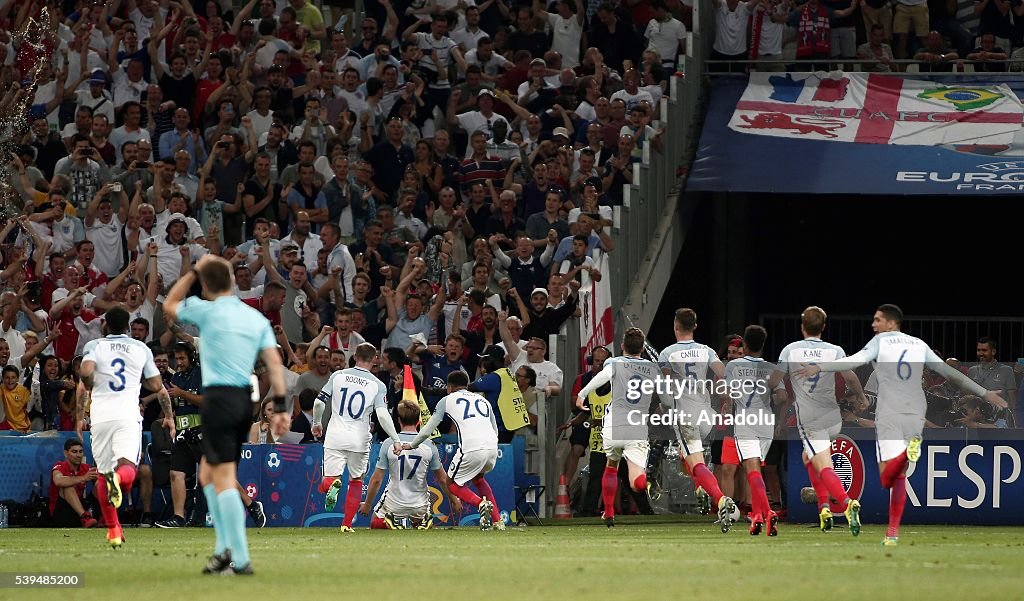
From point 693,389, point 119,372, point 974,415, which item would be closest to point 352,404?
point 693,389

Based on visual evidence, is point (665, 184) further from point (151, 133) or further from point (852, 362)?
point (852, 362)

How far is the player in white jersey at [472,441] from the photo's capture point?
1844 cm

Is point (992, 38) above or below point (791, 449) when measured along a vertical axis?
above

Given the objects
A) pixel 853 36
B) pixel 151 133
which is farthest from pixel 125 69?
pixel 853 36

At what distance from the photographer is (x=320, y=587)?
979 cm

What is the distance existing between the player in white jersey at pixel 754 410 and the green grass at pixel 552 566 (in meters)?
0.55

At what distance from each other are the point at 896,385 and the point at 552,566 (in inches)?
197

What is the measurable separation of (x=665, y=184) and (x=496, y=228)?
328cm

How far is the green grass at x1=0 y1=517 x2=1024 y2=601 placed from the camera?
9500 mm

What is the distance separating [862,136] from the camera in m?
25.3

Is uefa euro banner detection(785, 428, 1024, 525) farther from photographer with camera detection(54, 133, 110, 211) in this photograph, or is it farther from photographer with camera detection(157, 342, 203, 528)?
photographer with camera detection(54, 133, 110, 211)

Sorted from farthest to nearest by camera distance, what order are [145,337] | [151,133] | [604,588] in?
[151,133] → [145,337] → [604,588]

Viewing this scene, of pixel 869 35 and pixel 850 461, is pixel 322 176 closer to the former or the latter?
pixel 850 461

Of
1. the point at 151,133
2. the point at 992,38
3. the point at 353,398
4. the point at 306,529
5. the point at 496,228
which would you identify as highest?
the point at 992,38
